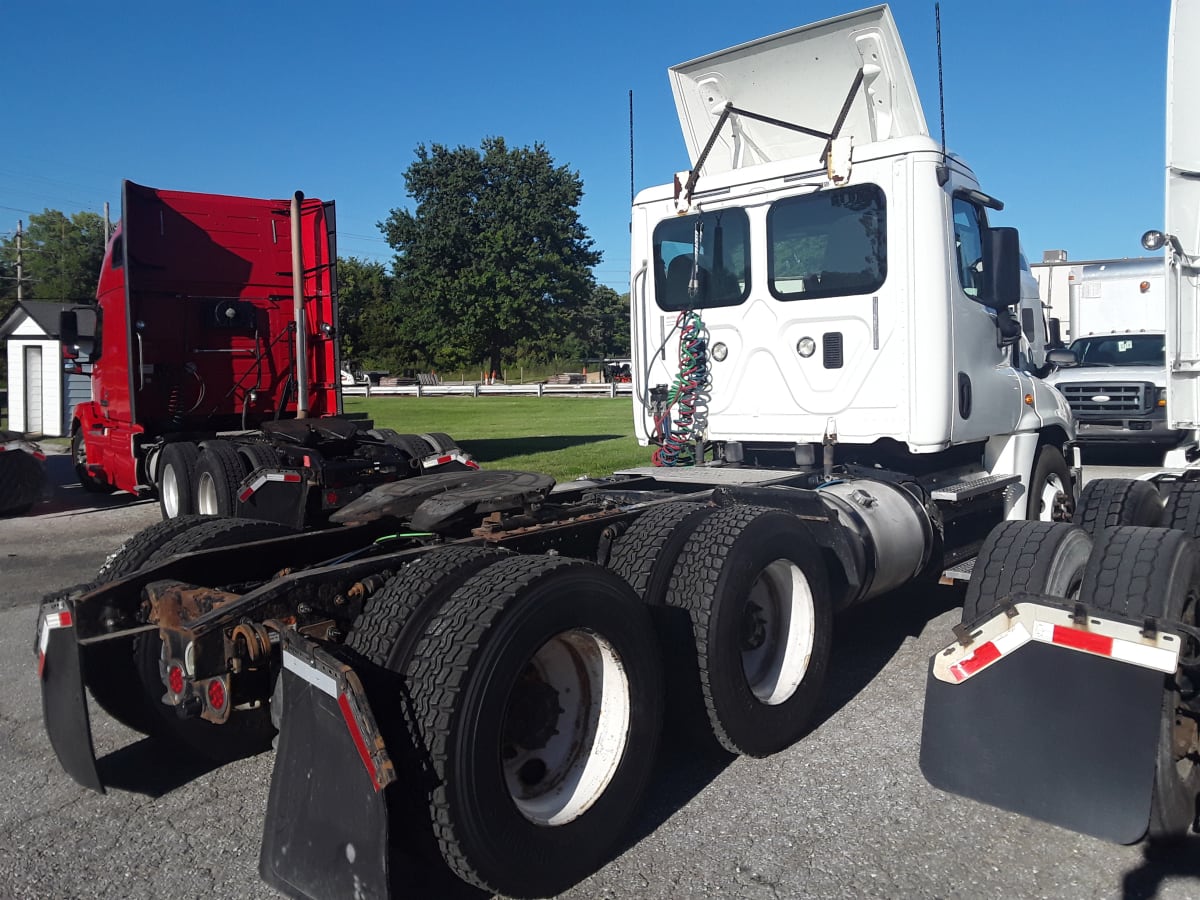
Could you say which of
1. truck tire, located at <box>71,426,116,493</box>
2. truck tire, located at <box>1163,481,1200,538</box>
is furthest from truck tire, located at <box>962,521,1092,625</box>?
truck tire, located at <box>71,426,116,493</box>

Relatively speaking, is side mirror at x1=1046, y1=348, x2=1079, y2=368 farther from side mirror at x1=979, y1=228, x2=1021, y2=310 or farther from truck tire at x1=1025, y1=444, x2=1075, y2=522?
side mirror at x1=979, y1=228, x2=1021, y2=310

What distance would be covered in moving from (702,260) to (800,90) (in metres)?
A: 1.21

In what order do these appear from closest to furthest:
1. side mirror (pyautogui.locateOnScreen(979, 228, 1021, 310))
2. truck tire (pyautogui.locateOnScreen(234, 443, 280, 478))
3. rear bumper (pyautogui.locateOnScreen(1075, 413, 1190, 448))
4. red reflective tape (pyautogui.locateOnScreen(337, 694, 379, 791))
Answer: red reflective tape (pyautogui.locateOnScreen(337, 694, 379, 791)) < side mirror (pyautogui.locateOnScreen(979, 228, 1021, 310)) < truck tire (pyautogui.locateOnScreen(234, 443, 280, 478)) < rear bumper (pyautogui.locateOnScreen(1075, 413, 1190, 448))

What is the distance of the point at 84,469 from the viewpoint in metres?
13.2

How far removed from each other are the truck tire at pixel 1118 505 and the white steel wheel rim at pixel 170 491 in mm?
8284

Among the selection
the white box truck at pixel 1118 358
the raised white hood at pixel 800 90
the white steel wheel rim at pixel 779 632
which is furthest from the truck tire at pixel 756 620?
the white box truck at pixel 1118 358

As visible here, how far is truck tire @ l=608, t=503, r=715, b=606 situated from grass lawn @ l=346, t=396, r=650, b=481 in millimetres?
8087

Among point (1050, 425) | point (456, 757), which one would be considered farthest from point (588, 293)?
point (456, 757)

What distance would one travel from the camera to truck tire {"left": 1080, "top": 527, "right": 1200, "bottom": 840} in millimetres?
3201

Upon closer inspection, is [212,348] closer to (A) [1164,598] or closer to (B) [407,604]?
(B) [407,604]

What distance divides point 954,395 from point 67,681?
4.59m

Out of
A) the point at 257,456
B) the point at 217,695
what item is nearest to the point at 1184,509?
the point at 217,695

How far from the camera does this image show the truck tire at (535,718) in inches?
108

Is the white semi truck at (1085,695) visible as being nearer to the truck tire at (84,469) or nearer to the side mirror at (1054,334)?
the side mirror at (1054,334)
